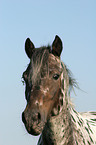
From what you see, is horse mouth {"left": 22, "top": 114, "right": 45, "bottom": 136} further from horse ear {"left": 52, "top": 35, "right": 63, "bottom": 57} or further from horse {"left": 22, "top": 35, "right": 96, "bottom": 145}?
horse ear {"left": 52, "top": 35, "right": 63, "bottom": 57}

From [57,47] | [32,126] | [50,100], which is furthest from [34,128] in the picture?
[57,47]

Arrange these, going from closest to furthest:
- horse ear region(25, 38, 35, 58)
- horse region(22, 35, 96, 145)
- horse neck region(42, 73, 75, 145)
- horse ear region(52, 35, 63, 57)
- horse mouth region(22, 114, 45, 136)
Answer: horse mouth region(22, 114, 45, 136), horse region(22, 35, 96, 145), horse neck region(42, 73, 75, 145), horse ear region(52, 35, 63, 57), horse ear region(25, 38, 35, 58)

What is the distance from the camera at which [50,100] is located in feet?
15.5

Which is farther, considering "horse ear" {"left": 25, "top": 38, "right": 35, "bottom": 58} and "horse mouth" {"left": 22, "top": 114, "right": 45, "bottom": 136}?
"horse ear" {"left": 25, "top": 38, "right": 35, "bottom": 58}

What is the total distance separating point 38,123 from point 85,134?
5.07ft

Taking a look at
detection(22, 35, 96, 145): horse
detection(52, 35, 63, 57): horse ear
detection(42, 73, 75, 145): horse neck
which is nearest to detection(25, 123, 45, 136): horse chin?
detection(22, 35, 96, 145): horse

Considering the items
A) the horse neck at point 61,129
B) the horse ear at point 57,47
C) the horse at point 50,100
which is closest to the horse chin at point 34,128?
the horse at point 50,100

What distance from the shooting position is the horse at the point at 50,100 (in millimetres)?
4379

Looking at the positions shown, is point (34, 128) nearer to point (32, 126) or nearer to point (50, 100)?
point (32, 126)

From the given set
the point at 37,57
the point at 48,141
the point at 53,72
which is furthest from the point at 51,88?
the point at 48,141

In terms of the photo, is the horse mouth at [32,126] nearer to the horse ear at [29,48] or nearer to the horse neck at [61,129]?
the horse neck at [61,129]

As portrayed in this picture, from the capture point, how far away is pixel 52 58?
4977 millimetres

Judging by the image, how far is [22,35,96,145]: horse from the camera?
14.4ft

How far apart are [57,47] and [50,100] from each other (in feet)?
3.08
